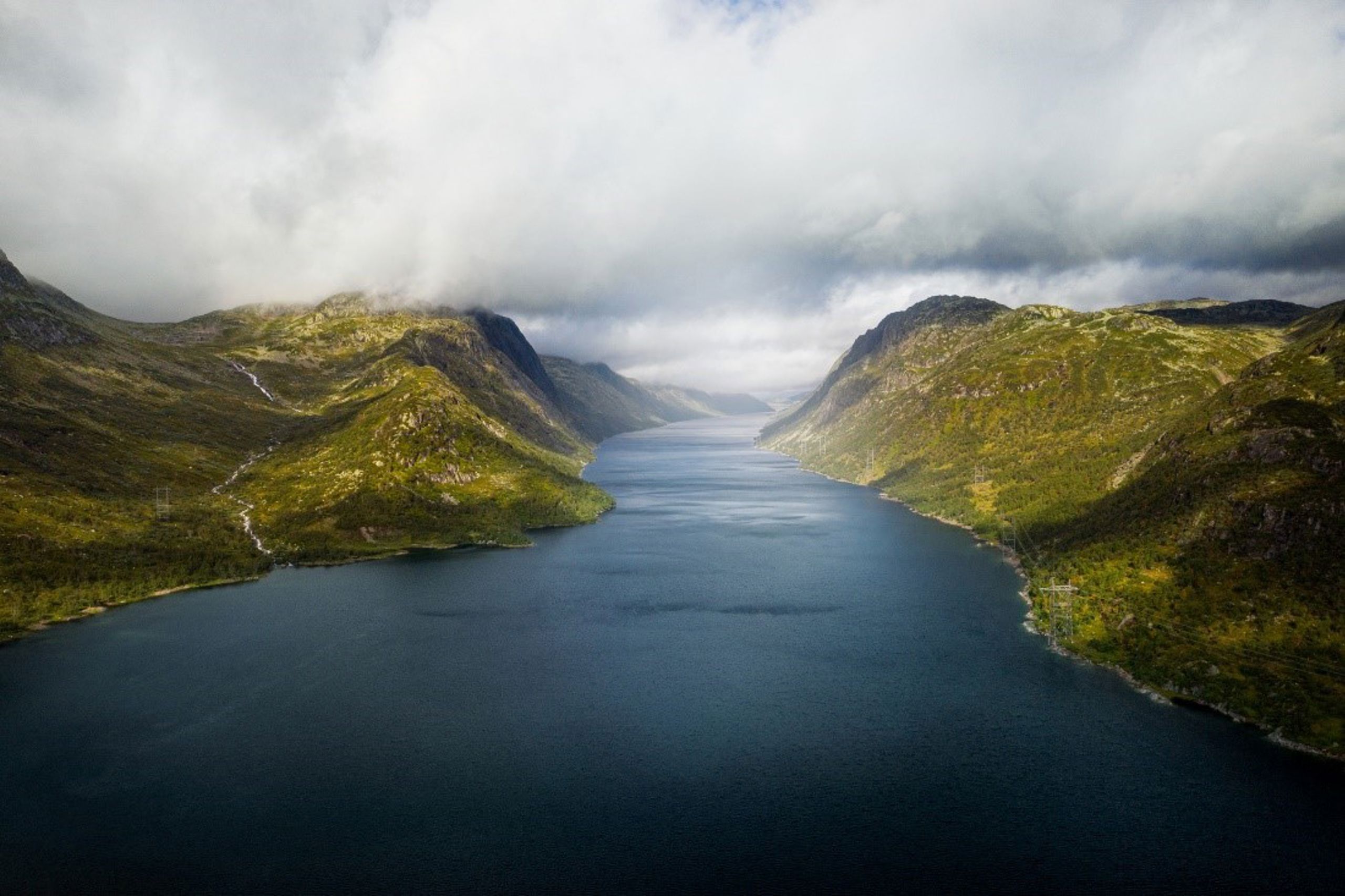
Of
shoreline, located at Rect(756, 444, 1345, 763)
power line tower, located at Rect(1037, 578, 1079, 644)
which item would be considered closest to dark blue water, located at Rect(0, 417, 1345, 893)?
shoreline, located at Rect(756, 444, 1345, 763)

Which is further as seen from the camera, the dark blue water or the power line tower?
the power line tower

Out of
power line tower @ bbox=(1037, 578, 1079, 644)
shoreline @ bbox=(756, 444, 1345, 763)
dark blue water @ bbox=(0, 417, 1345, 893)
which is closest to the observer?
dark blue water @ bbox=(0, 417, 1345, 893)

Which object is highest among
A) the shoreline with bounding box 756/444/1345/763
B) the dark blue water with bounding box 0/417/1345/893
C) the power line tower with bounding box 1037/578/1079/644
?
the power line tower with bounding box 1037/578/1079/644

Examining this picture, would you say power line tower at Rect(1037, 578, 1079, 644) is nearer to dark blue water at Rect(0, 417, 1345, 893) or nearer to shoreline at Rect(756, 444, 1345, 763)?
shoreline at Rect(756, 444, 1345, 763)

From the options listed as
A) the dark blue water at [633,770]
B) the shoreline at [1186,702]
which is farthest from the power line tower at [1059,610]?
the dark blue water at [633,770]

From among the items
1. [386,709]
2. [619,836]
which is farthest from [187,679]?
[619,836]

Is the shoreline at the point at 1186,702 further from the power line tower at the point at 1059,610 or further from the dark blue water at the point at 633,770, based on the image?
the dark blue water at the point at 633,770
